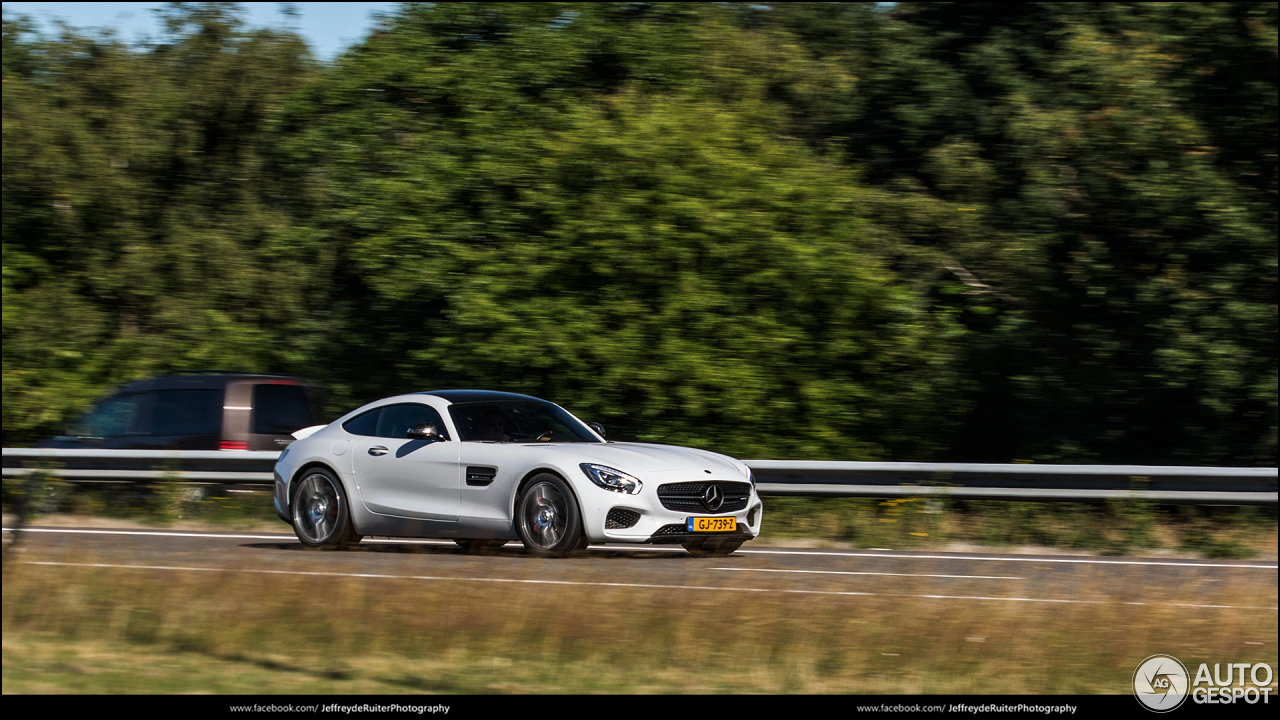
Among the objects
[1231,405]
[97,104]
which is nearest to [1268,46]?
[1231,405]

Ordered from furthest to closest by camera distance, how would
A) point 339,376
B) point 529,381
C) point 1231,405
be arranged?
point 339,376 → point 529,381 → point 1231,405

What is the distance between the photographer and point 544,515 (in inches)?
429

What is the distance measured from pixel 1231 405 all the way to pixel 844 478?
222 inches

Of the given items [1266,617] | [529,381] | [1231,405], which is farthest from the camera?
[529,381]

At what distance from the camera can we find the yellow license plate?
35.6ft

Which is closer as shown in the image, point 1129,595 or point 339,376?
point 1129,595

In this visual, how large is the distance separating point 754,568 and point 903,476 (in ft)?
11.5

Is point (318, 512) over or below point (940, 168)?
below

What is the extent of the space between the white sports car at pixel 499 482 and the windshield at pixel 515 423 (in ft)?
0.04

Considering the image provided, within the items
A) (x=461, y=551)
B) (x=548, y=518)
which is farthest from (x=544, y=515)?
(x=461, y=551)

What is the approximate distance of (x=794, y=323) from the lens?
17.6 meters

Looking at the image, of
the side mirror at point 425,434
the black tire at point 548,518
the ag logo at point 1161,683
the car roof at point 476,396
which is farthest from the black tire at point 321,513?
the ag logo at point 1161,683

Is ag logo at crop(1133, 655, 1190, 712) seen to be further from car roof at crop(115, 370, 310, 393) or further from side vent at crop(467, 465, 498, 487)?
car roof at crop(115, 370, 310, 393)

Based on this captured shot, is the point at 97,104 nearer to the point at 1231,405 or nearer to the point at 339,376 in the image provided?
the point at 339,376
